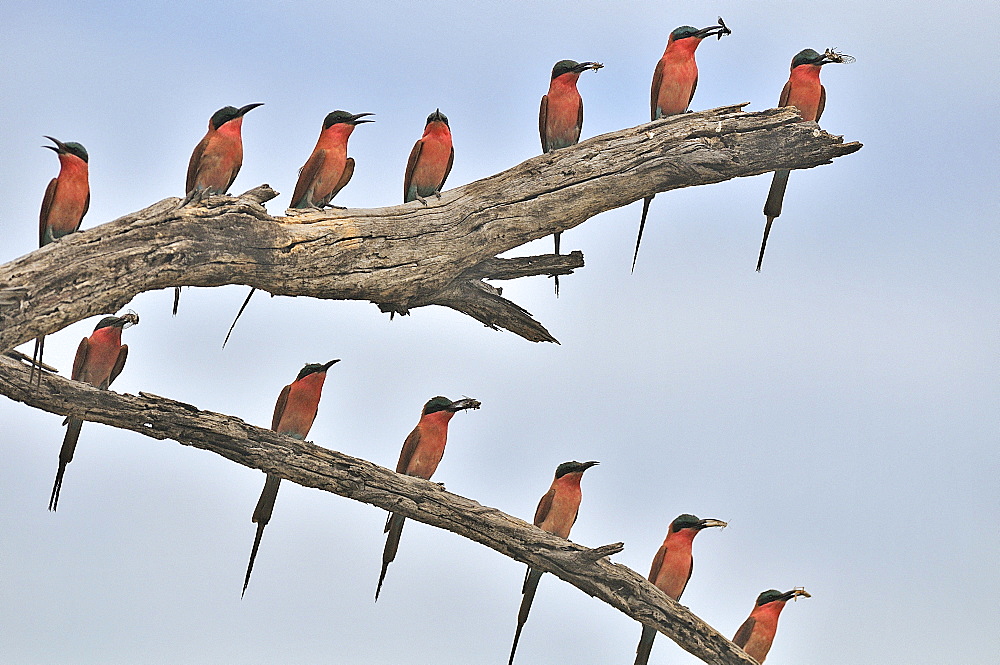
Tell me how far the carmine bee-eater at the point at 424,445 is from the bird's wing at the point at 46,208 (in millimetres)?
2189

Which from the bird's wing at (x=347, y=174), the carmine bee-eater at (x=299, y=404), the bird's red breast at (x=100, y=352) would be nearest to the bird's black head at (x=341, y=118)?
the bird's wing at (x=347, y=174)

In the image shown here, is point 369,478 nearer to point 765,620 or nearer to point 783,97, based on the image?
point 765,620

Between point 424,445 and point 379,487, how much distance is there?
597 millimetres

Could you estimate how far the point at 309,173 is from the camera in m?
5.41

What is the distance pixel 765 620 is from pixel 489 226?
9.72 feet

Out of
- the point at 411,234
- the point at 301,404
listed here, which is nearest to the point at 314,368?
the point at 301,404

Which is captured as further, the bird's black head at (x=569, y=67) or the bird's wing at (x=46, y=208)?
the bird's black head at (x=569, y=67)

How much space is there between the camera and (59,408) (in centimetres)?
493

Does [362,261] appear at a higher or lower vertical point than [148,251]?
higher

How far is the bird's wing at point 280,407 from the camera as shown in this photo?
18.8 ft

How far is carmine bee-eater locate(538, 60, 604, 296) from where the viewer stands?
5.76m

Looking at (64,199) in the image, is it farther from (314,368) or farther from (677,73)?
(677,73)

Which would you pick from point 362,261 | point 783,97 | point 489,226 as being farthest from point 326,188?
point 783,97

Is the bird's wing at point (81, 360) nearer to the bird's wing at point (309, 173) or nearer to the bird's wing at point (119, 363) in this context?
the bird's wing at point (119, 363)
